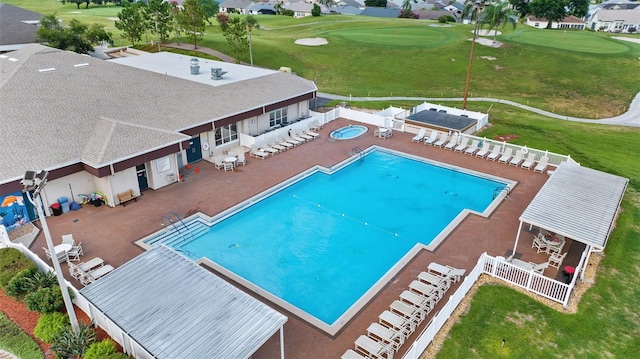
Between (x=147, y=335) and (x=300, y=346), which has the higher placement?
(x=147, y=335)

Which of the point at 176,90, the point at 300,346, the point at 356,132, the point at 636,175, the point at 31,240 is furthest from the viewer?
the point at 356,132

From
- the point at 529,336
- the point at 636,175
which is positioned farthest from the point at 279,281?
the point at 636,175

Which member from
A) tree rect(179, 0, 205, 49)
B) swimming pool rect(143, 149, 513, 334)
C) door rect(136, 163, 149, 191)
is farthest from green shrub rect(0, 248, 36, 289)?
tree rect(179, 0, 205, 49)

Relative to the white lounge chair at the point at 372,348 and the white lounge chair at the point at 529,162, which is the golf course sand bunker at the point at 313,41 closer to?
the white lounge chair at the point at 529,162

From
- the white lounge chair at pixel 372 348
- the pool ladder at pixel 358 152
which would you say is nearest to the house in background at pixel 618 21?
the pool ladder at pixel 358 152

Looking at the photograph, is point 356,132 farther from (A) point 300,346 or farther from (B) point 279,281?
(A) point 300,346

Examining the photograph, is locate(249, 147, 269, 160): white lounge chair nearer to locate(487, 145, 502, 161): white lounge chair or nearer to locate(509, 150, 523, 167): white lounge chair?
locate(487, 145, 502, 161): white lounge chair

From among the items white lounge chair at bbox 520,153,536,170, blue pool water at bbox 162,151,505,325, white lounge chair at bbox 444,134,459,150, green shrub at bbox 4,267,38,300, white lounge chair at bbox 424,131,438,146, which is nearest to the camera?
green shrub at bbox 4,267,38,300
